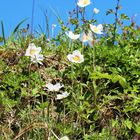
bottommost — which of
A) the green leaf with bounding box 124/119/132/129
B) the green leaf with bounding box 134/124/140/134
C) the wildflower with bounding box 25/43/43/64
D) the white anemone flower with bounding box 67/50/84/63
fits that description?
the green leaf with bounding box 134/124/140/134

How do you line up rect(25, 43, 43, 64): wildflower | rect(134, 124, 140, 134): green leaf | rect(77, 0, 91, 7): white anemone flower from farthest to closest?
1. rect(77, 0, 91, 7): white anemone flower
2. rect(25, 43, 43, 64): wildflower
3. rect(134, 124, 140, 134): green leaf

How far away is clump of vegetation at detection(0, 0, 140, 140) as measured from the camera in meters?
4.16

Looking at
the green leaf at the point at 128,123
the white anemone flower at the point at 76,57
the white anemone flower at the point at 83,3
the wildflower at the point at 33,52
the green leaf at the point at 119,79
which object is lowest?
the green leaf at the point at 128,123

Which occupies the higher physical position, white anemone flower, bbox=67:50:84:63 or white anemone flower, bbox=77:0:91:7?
white anemone flower, bbox=77:0:91:7

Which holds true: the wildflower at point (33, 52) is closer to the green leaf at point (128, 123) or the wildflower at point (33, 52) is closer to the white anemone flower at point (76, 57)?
the white anemone flower at point (76, 57)

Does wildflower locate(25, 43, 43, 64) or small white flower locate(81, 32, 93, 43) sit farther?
small white flower locate(81, 32, 93, 43)

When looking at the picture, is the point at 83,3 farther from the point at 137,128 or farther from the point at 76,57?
the point at 137,128

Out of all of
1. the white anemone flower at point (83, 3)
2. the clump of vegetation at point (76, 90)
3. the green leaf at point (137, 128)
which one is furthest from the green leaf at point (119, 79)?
the white anemone flower at point (83, 3)

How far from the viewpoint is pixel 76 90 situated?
14.6 ft

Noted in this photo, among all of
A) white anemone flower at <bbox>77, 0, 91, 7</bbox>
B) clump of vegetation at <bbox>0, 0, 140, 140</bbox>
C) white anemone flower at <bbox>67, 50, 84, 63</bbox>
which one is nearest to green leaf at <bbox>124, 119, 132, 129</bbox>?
clump of vegetation at <bbox>0, 0, 140, 140</bbox>

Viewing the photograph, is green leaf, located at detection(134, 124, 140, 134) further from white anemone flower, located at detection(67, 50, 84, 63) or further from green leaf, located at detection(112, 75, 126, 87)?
white anemone flower, located at detection(67, 50, 84, 63)

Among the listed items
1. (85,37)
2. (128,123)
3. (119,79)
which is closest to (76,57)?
(85,37)

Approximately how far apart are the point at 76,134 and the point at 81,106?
0.23 metres

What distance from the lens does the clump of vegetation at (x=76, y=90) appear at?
416 cm
